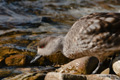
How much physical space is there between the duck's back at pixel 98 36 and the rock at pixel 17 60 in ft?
4.61

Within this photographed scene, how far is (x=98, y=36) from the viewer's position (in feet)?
19.0

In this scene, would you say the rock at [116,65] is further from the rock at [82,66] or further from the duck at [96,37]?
the rock at [82,66]

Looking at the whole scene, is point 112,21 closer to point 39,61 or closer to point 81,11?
point 39,61

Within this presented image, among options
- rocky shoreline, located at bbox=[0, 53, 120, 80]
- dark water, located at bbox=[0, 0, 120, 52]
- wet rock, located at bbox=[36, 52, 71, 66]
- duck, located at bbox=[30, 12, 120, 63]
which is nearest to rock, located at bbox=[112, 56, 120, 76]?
rocky shoreline, located at bbox=[0, 53, 120, 80]

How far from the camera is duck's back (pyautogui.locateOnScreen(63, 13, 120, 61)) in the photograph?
575 cm

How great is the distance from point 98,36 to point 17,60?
225 cm

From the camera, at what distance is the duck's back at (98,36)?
575 cm

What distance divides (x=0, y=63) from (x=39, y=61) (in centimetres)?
112

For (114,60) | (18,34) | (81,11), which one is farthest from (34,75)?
(81,11)

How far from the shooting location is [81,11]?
13211 mm

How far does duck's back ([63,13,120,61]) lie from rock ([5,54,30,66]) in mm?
1404

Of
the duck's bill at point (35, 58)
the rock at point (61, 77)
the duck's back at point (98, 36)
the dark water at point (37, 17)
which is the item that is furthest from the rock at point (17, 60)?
the rock at point (61, 77)

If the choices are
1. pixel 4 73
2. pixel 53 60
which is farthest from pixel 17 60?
pixel 53 60

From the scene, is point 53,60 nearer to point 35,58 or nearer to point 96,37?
point 35,58
